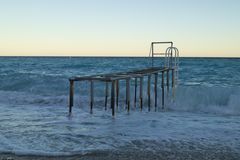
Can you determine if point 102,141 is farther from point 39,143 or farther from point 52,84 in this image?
point 52,84

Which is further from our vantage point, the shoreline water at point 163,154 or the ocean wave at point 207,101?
the ocean wave at point 207,101

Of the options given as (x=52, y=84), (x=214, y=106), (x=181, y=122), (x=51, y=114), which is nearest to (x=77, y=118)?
(x=51, y=114)

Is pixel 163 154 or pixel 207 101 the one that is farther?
pixel 207 101

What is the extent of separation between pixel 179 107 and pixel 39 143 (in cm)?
803

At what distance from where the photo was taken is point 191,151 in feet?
22.3

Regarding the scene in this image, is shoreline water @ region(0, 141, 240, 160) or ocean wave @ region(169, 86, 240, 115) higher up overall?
shoreline water @ region(0, 141, 240, 160)

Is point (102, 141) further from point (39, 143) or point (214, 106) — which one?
point (214, 106)

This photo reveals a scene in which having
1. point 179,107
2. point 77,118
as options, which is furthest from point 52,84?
point 77,118

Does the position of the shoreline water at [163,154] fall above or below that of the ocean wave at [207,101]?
above

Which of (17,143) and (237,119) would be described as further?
(237,119)

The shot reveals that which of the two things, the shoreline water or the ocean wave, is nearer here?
the shoreline water

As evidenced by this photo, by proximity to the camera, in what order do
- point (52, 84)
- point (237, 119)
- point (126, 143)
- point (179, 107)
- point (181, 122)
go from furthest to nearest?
point (52, 84)
point (179, 107)
point (237, 119)
point (181, 122)
point (126, 143)

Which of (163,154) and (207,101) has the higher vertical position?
(163,154)

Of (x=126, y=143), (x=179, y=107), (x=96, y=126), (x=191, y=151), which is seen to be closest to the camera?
(x=191, y=151)
